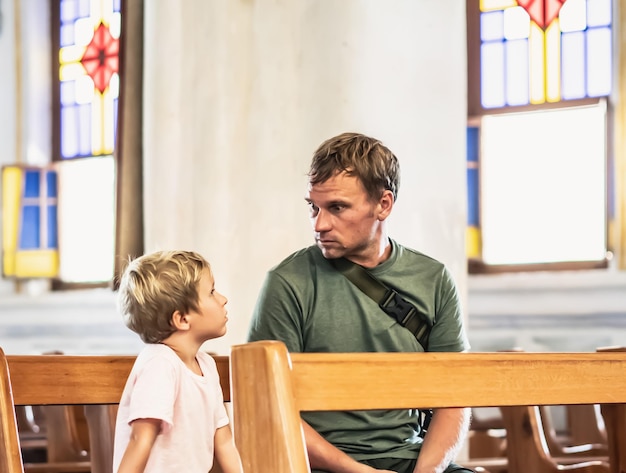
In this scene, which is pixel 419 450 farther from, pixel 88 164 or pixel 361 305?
pixel 88 164

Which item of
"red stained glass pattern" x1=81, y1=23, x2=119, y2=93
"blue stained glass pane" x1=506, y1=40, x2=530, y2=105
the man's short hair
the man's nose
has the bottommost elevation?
the man's nose

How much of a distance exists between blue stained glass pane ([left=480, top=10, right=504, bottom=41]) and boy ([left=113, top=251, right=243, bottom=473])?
5.34m

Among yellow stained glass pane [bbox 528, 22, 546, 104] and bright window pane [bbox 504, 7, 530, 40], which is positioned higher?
bright window pane [bbox 504, 7, 530, 40]

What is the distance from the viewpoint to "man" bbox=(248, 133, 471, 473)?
9.14ft

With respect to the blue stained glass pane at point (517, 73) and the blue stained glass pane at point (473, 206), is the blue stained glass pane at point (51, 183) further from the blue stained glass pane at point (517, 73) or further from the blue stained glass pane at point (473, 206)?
the blue stained glass pane at point (517, 73)

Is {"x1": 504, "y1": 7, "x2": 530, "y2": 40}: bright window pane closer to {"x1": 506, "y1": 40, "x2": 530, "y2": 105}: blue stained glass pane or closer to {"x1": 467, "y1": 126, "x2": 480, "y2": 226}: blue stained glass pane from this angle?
{"x1": 506, "y1": 40, "x2": 530, "y2": 105}: blue stained glass pane

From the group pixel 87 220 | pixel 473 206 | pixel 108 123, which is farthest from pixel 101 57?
pixel 473 206

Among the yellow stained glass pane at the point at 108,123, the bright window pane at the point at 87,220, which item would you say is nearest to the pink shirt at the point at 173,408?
the bright window pane at the point at 87,220

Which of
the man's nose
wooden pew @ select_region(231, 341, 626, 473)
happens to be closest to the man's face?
the man's nose

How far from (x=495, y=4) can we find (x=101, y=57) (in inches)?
124

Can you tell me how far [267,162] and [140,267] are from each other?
412cm

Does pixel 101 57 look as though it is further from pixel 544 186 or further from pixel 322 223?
pixel 322 223

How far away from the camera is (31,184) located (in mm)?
8562

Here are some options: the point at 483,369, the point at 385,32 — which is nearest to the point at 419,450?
the point at 483,369
